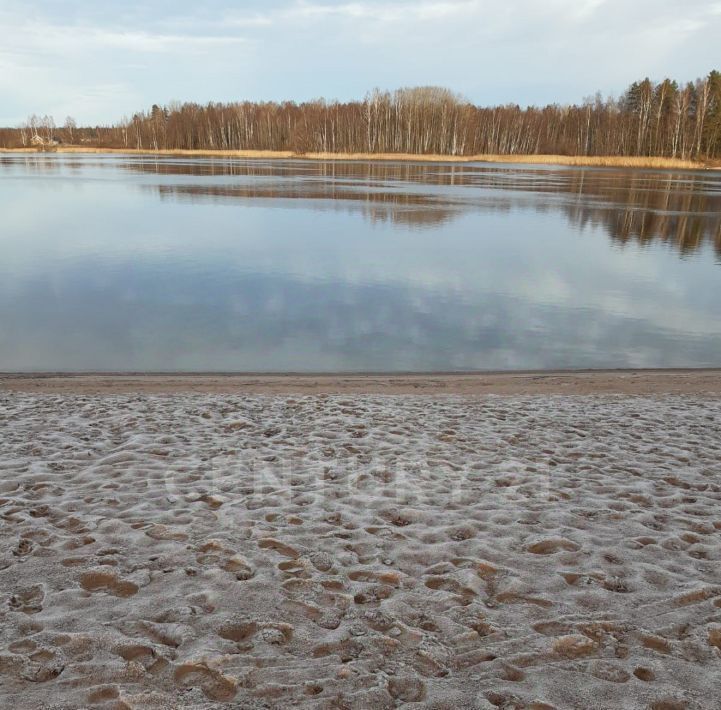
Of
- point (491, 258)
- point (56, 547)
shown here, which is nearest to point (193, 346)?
point (56, 547)

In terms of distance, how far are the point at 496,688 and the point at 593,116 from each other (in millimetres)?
109158

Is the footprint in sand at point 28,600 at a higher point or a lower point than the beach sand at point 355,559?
higher

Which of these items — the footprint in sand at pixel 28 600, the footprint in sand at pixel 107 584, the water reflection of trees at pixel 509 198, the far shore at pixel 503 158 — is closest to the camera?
the footprint in sand at pixel 28 600

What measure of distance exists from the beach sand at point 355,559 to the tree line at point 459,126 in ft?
291

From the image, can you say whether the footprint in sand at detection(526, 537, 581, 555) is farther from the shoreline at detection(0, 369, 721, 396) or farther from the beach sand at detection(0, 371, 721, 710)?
the shoreline at detection(0, 369, 721, 396)

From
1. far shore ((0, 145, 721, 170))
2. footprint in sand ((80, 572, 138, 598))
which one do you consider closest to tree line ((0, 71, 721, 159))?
far shore ((0, 145, 721, 170))

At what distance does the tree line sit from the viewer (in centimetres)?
8369

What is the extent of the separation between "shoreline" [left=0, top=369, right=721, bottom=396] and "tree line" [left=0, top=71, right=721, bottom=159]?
8409 cm

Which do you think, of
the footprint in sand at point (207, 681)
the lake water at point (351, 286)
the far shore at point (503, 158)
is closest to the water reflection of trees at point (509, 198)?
the lake water at point (351, 286)

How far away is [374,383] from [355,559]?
16.8 ft

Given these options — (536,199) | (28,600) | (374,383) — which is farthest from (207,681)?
(536,199)

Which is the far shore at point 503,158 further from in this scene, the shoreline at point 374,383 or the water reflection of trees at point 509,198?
the shoreline at point 374,383

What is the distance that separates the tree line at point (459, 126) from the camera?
3295 inches

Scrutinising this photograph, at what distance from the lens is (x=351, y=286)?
16.3m
